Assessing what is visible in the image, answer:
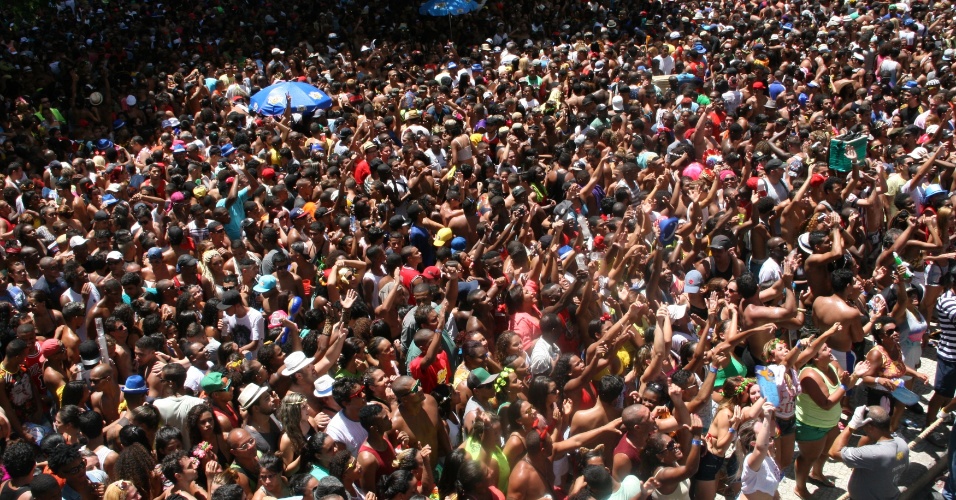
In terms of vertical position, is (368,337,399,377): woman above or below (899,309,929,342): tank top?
above

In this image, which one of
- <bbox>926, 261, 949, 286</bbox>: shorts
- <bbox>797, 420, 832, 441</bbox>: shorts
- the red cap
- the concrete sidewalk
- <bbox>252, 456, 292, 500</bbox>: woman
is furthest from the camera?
<bbox>926, 261, 949, 286</bbox>: shorts

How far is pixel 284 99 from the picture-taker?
1253 cm

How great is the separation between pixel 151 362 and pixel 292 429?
1544 millimetres

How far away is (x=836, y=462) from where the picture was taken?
6.61 metres

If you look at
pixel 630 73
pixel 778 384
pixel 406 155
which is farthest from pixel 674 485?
pixel 630 73

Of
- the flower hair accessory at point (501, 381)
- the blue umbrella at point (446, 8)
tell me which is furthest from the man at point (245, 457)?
the blue umbrella at point (446, 8)

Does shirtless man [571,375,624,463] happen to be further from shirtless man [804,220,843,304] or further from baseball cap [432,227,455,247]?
baseball cap [432,227,455,247]

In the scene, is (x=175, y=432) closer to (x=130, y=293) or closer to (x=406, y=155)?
(x=130, y=293)

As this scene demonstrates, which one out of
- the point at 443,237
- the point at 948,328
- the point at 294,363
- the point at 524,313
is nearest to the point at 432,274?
the point at 524,313

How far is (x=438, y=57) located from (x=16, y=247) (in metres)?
9.74

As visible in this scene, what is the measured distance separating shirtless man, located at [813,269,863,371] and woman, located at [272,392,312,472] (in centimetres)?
402

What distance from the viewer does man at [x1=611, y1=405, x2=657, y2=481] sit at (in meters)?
5.04

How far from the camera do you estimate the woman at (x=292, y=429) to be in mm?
5171

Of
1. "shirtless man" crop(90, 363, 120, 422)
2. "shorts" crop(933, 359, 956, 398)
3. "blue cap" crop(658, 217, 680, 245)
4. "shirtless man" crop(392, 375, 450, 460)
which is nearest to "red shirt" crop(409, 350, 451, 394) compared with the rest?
"shirtless man" crop(392, 375, 450, 460)
